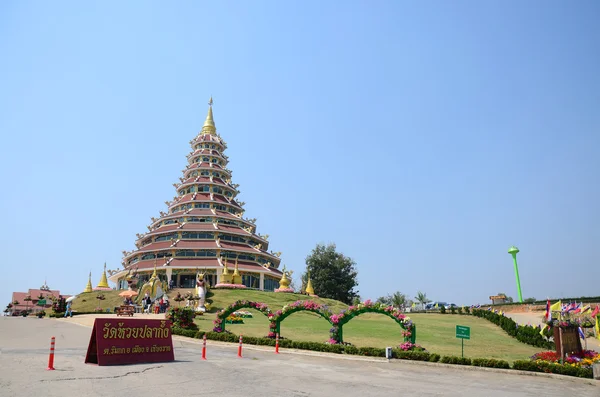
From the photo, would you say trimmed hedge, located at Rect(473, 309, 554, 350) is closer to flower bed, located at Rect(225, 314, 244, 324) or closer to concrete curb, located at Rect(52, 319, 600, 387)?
concrete curb, located at Rect(52, 319, 600, 387)

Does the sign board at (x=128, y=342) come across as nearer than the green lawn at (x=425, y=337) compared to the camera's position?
Yes

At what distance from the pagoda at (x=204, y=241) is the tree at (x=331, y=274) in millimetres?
8214

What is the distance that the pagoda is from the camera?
61906 mm

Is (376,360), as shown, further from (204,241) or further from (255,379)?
(204,241)

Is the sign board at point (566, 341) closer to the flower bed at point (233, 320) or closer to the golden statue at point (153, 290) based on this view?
the flower bed at point (233, 320)

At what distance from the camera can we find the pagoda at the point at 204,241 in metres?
61.9

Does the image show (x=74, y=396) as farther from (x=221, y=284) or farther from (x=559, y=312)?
(x=221, y=284)

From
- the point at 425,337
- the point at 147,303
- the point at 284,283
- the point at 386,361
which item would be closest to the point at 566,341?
the point at 386,361

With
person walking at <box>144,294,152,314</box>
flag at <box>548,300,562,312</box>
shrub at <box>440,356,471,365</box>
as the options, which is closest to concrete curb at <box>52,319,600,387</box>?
shrub at <box>440,356,471,365</box>

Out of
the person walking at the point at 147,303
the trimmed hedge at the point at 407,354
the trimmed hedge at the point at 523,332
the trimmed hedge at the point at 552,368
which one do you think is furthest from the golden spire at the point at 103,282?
the trimmed hedge at the point at 552,368

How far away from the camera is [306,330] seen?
32.1 meters

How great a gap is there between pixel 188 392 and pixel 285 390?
2724mm

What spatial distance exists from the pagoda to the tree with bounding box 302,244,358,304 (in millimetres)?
8214

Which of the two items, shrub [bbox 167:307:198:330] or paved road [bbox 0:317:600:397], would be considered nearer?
paved road [bbox 0:317:600:397]
